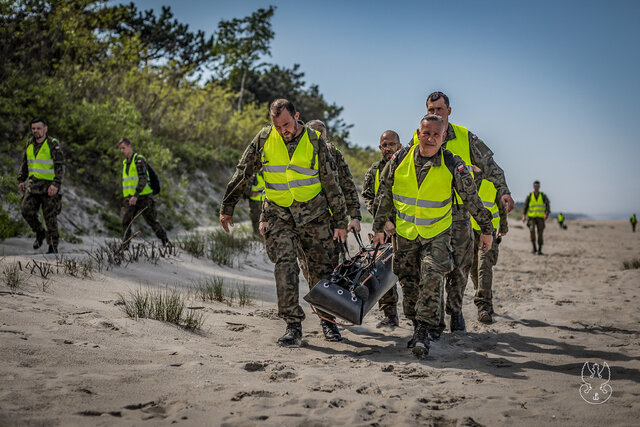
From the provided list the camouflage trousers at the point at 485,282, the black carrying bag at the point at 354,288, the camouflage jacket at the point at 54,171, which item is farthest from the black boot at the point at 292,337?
the camouflage jacket at the point at 54,171

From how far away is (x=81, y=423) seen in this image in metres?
2.77

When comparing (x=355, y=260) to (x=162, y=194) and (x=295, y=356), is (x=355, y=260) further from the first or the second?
(x=162, y=194)

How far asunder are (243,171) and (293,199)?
2.02ft

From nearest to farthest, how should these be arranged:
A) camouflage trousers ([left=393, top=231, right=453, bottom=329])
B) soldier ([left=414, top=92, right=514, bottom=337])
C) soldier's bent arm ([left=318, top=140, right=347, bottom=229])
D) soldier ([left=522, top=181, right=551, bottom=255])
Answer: camouflage trousers ([left=393, top=231, right=453, bottom=329])
soldier's bent arm ([left=318, top=140, right=347, bottom=229])
soldier ([left=414, top=92, right=514, bottom=337])
soldier ([left=522, top=181, right=551, bottom=255])

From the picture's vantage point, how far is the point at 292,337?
5.07 metres

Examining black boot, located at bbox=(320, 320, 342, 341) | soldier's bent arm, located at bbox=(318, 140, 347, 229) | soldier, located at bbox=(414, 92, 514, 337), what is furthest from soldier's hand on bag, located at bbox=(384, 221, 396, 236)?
black boot, located at bbox=(320, 320, 342, 341)

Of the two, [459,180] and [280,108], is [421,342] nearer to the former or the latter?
[459,180]

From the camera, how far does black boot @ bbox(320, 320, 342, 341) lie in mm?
5406

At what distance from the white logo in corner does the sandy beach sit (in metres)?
0.05

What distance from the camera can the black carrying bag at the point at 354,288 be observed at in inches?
185

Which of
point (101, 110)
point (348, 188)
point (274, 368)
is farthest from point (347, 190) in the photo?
point (101, 110)

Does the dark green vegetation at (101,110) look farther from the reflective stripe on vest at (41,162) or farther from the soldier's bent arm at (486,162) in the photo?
the soldier's bent arm at (486,162)

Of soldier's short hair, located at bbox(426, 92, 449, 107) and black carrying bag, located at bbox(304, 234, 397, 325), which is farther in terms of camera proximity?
soldier's short hair, located at bbox(426, 92, 449, 107)

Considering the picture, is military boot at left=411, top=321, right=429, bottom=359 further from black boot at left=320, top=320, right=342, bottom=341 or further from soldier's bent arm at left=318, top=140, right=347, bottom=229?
soldier's bent arm at left=318, top=140, right=347, bottom=229
